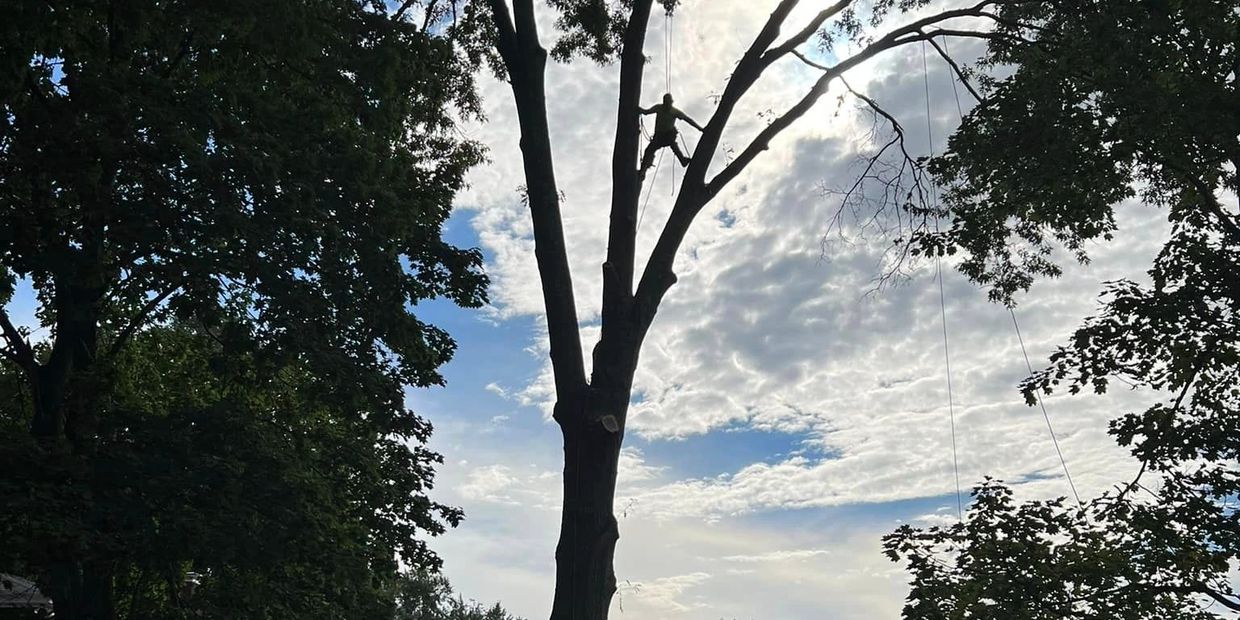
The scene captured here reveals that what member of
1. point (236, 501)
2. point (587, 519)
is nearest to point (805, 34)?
point (587, 519)

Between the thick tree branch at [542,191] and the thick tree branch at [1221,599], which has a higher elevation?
the thick tree branch at [542,191]

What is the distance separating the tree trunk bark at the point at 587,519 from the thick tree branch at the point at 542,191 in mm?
447

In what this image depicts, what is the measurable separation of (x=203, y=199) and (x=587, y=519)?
16.3 ft

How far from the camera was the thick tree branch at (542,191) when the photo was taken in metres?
10.5

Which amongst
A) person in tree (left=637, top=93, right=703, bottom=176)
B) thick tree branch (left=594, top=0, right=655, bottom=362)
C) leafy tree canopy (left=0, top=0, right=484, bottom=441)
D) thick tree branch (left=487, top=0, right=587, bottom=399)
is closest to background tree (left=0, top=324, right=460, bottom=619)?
leafy tree canopy (left=0, top=0, right=484, bottom=441)

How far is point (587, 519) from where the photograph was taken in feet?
31.9

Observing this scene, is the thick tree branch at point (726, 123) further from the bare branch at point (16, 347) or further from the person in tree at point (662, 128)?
the bare branch at point (16, 347)

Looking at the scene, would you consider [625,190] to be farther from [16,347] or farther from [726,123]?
[16,347]

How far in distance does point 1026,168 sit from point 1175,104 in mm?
1453

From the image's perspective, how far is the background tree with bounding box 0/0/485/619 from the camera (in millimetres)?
9492

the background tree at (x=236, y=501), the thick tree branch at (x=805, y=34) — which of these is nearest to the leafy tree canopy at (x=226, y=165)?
the background tree at (x=236, y=501)

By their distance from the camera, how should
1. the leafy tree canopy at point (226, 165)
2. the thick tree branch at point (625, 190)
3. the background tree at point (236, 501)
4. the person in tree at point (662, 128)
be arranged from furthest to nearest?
the person in tree at point (662, 128), the thick tree branch at point (625, 190), the background tree at point (236, 501), the leafy tree canopy at point (226, 165)

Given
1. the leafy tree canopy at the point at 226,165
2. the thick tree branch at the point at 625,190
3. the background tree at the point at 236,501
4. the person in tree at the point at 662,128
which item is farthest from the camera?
the person in tree at the point at 662,128

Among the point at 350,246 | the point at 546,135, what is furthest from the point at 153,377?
the point at 546,135
